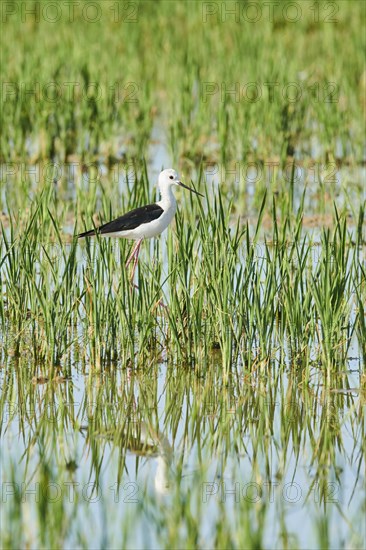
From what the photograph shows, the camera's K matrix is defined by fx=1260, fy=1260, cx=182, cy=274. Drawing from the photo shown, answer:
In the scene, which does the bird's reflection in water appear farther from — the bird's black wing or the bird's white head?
the bird's white head

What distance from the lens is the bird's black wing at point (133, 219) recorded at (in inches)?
302

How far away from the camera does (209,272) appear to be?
6.90 m

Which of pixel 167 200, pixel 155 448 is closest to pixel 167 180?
pixel 167 200

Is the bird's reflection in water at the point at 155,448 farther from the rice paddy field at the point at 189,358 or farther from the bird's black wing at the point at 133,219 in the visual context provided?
the bird's black wing at the point at 133,219

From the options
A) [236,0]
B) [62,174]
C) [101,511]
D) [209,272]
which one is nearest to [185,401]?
[209,272]

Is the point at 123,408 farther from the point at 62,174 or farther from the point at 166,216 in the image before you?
the point at 62,174

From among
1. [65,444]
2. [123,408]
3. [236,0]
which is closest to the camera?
[65,444]

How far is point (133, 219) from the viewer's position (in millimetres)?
7723

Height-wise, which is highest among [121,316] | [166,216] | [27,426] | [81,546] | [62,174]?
[62,174]

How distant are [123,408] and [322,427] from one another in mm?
1032

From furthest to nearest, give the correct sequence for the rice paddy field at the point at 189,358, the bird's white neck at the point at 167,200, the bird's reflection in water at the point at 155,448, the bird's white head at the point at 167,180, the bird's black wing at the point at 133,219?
1. the bird's white head at the point at 167,180
2. the bird's white neck at the point at 167,200
3. the bird's black wing at the point at 133,219
4. the bird's reflection in water at the point at 155,448
5. the rice paddy field at the point at 189,358

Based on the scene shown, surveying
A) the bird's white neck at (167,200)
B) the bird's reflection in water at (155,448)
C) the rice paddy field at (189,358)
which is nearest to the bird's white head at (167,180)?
the bird's white neck at (167,200)

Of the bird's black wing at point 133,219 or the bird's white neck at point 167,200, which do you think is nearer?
the bird's black wing at point 133,219

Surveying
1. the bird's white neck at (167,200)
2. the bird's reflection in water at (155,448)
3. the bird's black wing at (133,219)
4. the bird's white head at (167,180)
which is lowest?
the bird's reflection in water at (155,448)
